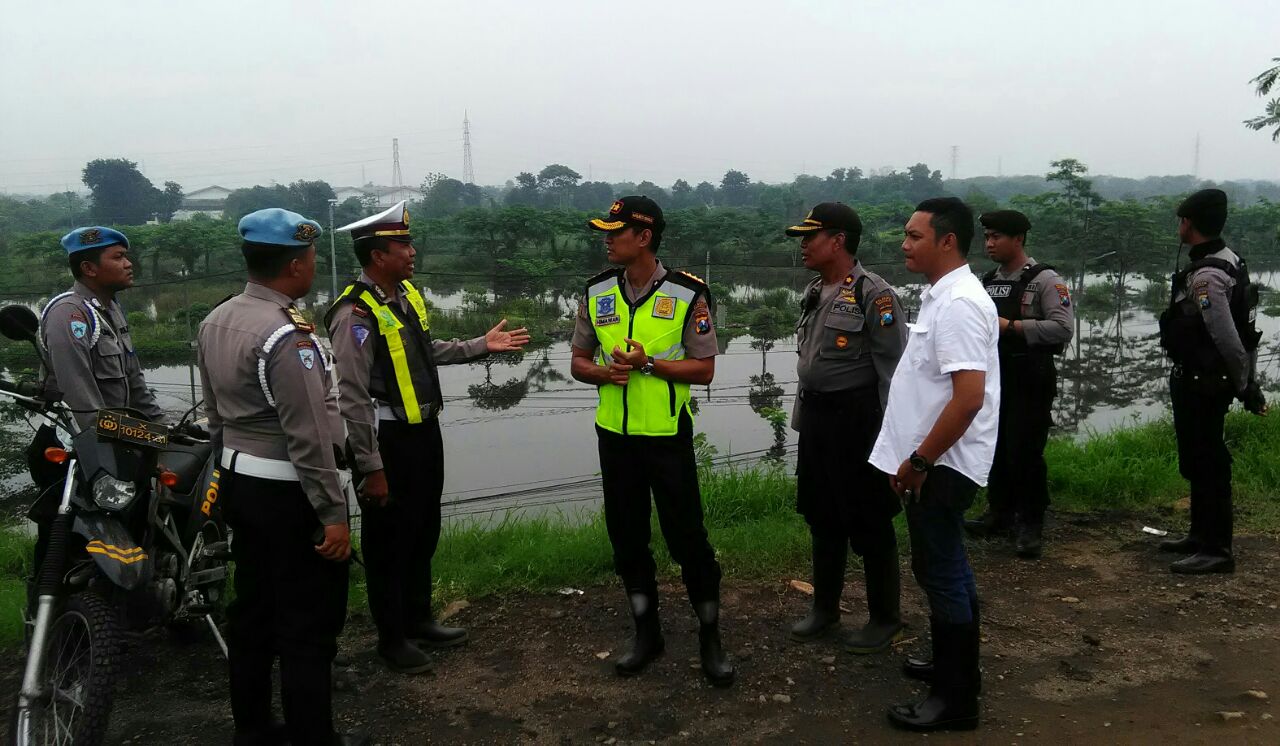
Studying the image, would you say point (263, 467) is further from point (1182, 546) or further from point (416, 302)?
point (1182, 546)

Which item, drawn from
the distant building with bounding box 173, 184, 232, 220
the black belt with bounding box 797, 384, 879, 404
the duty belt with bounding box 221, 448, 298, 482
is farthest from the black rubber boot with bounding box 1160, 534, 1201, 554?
the distant building with bounding box 173, 184, 232, 220

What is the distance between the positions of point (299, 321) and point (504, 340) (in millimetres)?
1204

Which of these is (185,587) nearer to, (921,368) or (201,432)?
(201,432)

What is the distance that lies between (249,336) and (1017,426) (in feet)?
12.2

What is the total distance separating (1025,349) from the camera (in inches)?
177

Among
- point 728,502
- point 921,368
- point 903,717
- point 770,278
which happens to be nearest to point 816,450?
point 921,368

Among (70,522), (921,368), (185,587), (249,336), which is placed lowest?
(185,587)

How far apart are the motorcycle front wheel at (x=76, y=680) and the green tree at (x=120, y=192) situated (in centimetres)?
3272

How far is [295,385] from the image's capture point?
243 cm

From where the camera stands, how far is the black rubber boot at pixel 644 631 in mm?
3363

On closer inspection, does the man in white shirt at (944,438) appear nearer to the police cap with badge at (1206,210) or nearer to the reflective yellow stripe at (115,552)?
the police cap with badge at (1206,210)

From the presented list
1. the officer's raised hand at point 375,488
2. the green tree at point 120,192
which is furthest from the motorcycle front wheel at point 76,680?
the green tree at point 120,192

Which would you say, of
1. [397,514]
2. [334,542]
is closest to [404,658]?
[397,514]

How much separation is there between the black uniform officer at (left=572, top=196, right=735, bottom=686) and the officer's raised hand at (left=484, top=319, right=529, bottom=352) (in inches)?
14.7
